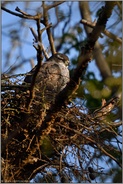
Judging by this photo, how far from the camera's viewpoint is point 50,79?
603 cm

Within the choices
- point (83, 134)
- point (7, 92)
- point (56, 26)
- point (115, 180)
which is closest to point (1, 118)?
point (7, 92)

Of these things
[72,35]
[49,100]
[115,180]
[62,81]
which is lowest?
[115,180]

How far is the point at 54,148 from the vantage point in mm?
5230

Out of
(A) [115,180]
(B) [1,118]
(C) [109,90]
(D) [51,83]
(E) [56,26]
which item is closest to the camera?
(C) [109,90]

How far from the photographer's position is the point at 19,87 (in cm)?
538

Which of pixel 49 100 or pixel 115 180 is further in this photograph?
pixel 49 100

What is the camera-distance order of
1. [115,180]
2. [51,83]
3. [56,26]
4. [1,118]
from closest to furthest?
1. [115,180]
2. [1,118]
3. [51,83]
4. [56,26]

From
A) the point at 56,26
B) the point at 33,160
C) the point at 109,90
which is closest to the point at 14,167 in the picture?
the point at 33,160

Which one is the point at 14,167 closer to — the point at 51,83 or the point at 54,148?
the point at 54,148

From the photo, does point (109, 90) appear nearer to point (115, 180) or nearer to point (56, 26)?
point (115, 180)

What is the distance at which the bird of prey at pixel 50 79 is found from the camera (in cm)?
548

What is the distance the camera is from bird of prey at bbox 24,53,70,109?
548 centimetres

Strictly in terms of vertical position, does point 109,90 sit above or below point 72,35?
below

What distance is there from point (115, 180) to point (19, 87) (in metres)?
1.25
